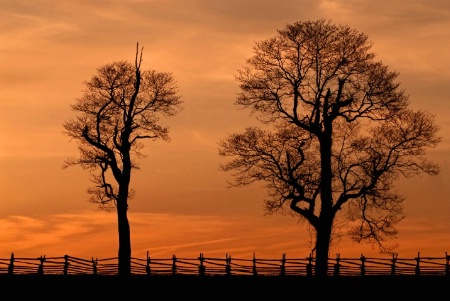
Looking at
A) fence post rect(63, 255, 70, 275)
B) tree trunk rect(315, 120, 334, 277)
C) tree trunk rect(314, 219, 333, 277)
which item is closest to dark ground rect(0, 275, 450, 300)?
tree trunk rect(314, 219, 333, 277)

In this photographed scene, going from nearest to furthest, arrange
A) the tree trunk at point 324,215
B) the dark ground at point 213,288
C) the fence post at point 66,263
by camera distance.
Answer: the dark ground at point 213,288
the tree trunk at point 324,215
the fence post at point 66,263

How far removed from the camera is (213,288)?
153 feet

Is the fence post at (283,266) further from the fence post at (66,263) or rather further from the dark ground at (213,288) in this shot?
the fence post at (66,263)

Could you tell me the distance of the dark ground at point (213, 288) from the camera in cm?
4491

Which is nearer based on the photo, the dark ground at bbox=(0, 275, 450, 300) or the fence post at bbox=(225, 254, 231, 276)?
the dark ground at bbox=(0, 275, 450, 300)

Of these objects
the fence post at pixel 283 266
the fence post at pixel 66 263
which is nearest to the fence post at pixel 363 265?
the fence post at pixel 283 266

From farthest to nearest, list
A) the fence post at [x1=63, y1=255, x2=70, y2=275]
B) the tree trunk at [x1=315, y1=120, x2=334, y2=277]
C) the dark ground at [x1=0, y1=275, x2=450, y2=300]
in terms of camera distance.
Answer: the fence post at [x1=63, y1=255, x2=70, y2=275] → the tree trunk at [x1=315, y1=120, x2=334, y2=277] → the dark ground at [x1=0, y1=275, x2=450, y2=300]

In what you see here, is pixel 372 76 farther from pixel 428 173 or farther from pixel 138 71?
pixel 138 71

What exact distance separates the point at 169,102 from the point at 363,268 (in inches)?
585

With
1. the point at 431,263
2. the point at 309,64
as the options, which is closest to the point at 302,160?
the point at 309,64

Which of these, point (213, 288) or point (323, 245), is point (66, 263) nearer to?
point (213, 288)

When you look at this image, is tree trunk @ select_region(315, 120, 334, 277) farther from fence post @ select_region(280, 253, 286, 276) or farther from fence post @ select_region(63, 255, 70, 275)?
fence post @ select_region(63, 255, 70, 275)

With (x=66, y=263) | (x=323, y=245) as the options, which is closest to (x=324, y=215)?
(x=323, y=245)

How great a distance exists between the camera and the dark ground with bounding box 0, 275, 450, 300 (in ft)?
147
